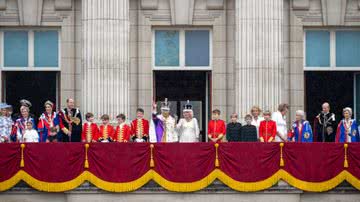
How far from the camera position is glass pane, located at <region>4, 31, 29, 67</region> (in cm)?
5431

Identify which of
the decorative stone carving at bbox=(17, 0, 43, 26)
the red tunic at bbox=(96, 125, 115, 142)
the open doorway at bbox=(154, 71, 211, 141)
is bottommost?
the red tunic at bbox=(96, 125, 115, 142)

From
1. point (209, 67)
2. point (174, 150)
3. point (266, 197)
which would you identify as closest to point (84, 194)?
point (174, 150)

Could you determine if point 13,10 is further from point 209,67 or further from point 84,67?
point 209,67

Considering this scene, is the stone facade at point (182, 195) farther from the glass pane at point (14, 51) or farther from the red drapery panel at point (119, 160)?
the glass pane at point (14, 51)

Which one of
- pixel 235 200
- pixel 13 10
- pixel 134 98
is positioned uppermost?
pixel 13 10

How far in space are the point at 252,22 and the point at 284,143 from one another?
855 cm

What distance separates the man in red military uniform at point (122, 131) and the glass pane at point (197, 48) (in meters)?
7.23

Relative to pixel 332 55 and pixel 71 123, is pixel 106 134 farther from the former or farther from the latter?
pixel 332 55

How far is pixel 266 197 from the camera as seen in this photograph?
150 ft

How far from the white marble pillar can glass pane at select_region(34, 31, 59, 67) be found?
24.8ft

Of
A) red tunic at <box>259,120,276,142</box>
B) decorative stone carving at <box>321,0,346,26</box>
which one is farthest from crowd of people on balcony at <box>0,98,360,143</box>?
decorative stone carving at <box>321,0,346,26</box>

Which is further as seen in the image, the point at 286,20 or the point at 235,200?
the point at 286,20

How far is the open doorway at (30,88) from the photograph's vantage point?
5441 centimetres

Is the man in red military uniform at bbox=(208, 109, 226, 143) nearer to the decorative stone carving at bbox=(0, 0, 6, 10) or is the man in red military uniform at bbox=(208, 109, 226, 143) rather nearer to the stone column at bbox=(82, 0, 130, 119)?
the stone column at bbox=(82, 0, 130, 119)
